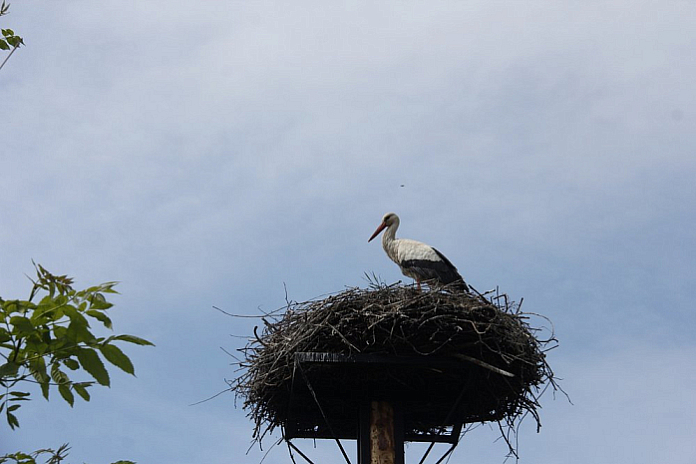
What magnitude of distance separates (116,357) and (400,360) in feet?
17.1

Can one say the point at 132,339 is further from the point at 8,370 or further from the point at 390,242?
the point at 390,242

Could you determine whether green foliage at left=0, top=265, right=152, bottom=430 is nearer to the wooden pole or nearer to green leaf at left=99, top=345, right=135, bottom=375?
green leaf at left=99, top=345, right=135, bottom=375

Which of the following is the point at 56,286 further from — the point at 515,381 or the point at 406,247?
the point at 406,247

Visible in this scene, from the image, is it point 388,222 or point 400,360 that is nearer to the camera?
point 400,360

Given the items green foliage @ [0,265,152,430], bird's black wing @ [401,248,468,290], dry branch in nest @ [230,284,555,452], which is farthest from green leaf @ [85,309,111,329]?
bird's black wing @ [401,248,468,290]

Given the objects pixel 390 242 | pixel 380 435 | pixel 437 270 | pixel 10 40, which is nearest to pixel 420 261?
pixel 437 270

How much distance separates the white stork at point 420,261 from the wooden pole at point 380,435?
1.85 meters

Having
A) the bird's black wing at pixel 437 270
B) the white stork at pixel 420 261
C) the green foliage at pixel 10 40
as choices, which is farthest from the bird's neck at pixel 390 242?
the green foliage at pixel 10 40

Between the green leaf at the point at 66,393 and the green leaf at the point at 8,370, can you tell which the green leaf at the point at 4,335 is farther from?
the green leaf at the point at 66,393

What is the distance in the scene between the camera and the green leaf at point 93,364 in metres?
2.58

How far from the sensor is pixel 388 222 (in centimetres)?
1177

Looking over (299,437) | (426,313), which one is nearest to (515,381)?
(426,313)

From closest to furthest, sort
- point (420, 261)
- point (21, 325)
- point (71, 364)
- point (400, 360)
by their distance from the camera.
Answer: point (21, 325) → point (71, 364) → point (400, 360) → point (420, 261)

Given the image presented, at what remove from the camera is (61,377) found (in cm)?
278
